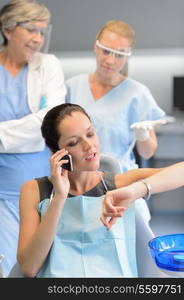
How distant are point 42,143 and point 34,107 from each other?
82 millimetres

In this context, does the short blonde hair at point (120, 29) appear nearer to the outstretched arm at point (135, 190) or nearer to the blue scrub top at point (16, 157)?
the blue scrub top at point (16, 157)

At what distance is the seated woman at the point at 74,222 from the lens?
108 centimetres

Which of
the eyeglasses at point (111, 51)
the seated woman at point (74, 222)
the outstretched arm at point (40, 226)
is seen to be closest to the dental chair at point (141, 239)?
the seated woman at point (74, 222)

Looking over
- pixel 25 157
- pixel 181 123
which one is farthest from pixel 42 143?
pixel 181 123

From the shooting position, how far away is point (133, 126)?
127 centimetres

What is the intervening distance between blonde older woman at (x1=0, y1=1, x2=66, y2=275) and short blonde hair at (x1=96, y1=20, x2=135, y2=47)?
4.9 inches

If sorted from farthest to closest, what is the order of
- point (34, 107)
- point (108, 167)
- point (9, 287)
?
1. point (34, 107)
2. point (108, 167)
3. point (9, 287)

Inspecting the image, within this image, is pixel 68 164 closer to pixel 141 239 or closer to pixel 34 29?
pixel 141 239

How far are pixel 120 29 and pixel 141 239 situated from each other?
0.47m

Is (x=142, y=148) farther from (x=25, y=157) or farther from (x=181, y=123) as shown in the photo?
(x=25, y=157)

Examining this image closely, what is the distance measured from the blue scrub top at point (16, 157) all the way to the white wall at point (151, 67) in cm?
11

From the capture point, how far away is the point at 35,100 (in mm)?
1300

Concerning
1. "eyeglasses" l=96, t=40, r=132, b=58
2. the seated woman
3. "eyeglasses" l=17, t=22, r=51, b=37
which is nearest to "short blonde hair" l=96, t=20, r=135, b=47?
"eyeglasses" l=96, t=40, r=132, b=58

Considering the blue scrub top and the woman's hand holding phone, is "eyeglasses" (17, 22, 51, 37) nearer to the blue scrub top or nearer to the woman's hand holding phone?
the blue scrub top
